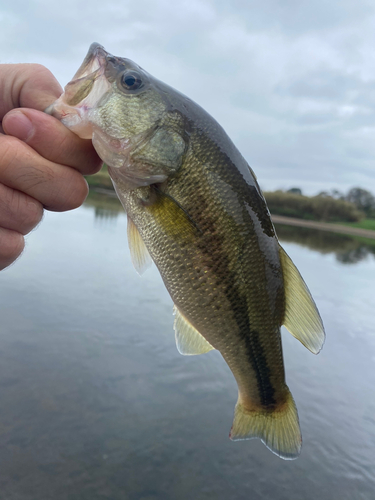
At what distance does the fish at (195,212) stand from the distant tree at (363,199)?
271ft

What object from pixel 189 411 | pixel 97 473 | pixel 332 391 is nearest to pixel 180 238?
pixel 97 473

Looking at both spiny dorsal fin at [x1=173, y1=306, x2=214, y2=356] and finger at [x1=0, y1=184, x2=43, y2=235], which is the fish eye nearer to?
finger at [x1=0, y1=184, x2=43, y2=235]

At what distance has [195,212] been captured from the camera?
6.30 ft

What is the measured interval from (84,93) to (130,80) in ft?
0.95

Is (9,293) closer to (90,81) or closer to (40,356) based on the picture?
(40,356)

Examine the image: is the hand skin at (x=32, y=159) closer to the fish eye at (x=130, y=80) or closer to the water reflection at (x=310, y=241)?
the fish eye at (x=130, y=80)

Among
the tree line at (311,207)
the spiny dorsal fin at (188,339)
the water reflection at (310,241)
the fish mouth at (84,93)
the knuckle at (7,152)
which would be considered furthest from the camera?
the tree line at (311,207)

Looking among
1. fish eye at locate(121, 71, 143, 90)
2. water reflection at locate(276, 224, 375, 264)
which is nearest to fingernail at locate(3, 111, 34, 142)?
fish eye at locate(121, 71, 143, 90)

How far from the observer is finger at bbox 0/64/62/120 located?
6.12ft

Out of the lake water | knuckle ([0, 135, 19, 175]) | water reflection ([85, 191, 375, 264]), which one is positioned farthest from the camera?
water reflection ([85, 191, 375, 264])

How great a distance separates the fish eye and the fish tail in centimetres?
207

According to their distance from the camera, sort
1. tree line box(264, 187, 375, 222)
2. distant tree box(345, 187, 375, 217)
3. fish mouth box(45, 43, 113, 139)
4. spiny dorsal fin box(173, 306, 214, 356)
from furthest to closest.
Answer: distant tree box(345, 187, 375, 217) < tree line box(264, 187, 375, 222) < spiny dorsal fin box(173, 306, 214, 356) < fish mouth box(45, 43, 113, 139)

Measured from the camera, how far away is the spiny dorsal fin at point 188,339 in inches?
85.7

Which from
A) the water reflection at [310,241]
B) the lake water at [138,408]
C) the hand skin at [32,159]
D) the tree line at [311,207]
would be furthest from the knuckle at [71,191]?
the tree line at [311,207]
